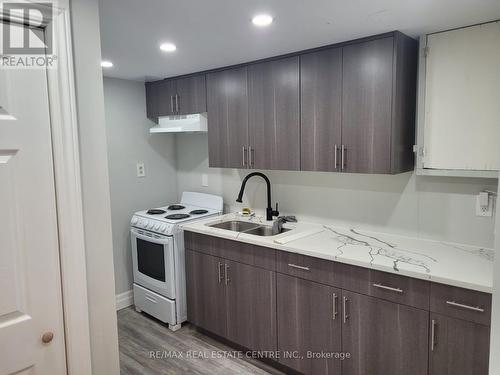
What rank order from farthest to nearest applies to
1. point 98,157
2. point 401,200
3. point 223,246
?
1. point 223,246
2. point 401,200
3. point 98,157

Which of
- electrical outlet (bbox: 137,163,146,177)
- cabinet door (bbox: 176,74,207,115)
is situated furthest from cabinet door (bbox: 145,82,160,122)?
electrical outlet (bbox: 137,163,146,177)

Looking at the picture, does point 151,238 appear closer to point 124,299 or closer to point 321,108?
point 124,299

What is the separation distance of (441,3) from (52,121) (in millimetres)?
1768

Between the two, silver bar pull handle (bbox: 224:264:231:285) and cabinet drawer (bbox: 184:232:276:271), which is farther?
silver bar pull handle (bbox: 224:264:231:285)

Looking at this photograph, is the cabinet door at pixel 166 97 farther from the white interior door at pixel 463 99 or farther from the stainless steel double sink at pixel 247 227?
the white interior door at pixel 463 99

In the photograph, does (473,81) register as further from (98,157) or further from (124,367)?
(124,367)

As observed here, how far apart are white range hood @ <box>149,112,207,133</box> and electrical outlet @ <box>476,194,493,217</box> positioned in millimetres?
2154

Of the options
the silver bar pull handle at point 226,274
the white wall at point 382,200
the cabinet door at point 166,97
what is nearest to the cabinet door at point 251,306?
the silver bar pull handle at point 226,274

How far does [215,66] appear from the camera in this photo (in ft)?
9.87

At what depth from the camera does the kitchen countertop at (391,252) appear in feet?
6.04

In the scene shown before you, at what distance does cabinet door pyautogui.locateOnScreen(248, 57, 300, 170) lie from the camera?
264cm

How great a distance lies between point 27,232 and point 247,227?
6.80 ft

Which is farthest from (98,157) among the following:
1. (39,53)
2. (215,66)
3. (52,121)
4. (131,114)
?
(131,114)

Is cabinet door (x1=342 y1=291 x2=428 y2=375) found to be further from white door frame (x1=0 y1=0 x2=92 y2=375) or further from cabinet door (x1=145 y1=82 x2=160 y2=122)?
cabinet door (x1=145 y1=82 x2=160 y2=122)
